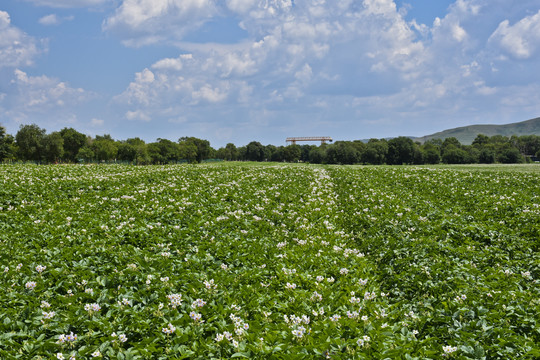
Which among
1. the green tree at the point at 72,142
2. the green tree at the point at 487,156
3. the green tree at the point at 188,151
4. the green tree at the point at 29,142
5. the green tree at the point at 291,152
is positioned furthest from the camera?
the green tree at the point at 291,152

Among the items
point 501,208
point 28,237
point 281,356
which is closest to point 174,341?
point 281,356

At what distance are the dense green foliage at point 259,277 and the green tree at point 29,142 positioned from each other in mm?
80154

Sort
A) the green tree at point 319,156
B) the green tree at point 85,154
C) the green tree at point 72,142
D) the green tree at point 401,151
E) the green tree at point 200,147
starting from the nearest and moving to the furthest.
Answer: the green tree at point 72,142
the green tree at point 85,154
the green tree at point 401,151
the green tree at point 319,156
the green tree at point 200,147

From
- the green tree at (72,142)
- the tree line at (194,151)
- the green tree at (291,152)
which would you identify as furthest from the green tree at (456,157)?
the green tree at (72,142)

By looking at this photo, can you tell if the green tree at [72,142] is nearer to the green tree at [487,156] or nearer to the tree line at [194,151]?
the tree line at [194,151]

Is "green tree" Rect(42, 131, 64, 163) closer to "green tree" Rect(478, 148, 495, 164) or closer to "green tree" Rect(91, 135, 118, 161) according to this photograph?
"green tree" Rect(91, 135, 118, 161)

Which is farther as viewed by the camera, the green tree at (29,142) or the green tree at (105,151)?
the green tree at (105,151)

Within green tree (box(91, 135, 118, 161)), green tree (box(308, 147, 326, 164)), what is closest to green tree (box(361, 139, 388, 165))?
green tree (box(308, 147, 326, 164))

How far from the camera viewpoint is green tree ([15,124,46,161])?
79.4 meters

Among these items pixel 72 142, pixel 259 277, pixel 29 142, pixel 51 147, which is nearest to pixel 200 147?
pixel 72 142

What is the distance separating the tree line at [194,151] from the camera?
267 feet

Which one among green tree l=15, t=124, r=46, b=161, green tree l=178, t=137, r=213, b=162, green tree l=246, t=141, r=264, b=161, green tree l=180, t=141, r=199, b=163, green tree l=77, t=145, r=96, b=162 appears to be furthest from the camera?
green tree l=246, t=141, r=264, b=161

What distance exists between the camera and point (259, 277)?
8.18 meters

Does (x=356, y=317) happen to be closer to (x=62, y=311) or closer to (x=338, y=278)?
(x=338, y=278)
